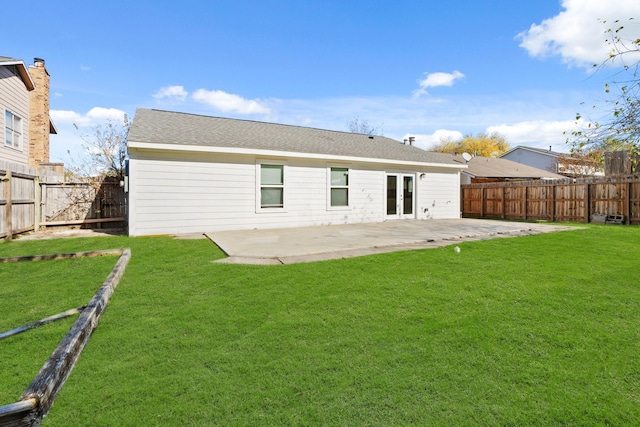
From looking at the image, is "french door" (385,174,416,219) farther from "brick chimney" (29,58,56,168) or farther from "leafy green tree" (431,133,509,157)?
"leafy green tree" (431,133,509,157)

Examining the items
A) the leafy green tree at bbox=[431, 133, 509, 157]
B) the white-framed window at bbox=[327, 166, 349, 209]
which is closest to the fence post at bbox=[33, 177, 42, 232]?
the white-framed window at bbox=[327, 166, 349, 209]

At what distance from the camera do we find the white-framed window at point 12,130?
11.9 m

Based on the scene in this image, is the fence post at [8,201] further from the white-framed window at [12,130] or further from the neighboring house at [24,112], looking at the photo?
the white-framed window at [12,130]

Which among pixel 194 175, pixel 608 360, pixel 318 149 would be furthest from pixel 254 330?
pixel 318 149

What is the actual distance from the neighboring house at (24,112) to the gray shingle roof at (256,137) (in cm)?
497

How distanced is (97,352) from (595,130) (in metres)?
7.05

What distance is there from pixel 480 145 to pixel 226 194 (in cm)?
4461

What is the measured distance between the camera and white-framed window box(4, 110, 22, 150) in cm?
1188

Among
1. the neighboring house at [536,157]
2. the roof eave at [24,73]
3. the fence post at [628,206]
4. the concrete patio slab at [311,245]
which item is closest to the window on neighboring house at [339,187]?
the concrete patio slab at [311,245]

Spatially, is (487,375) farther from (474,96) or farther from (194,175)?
(474,96)

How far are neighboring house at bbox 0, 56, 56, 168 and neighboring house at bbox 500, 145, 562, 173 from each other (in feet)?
128

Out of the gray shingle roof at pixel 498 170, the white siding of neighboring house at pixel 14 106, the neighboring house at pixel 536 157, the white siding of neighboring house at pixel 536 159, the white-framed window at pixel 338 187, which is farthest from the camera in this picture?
the white siding of neighboring house at pixel 536 159

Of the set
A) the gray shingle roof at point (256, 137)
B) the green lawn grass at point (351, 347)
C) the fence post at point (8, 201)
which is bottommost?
the green lawn grass at point (351, 347)

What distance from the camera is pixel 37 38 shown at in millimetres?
12305
